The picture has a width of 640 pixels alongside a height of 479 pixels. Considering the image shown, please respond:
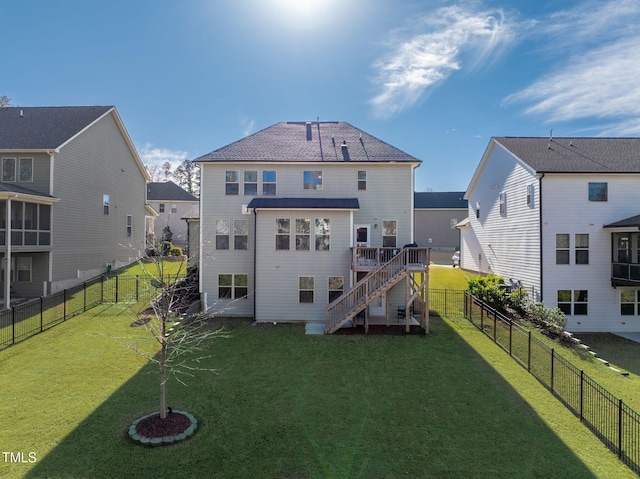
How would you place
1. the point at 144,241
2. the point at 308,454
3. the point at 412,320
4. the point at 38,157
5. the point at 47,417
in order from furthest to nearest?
the point at 144,241
the point at 38,157
the point at 412,320
the point at 47,417
the point at 308,454

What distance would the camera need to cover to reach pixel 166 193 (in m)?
42.5

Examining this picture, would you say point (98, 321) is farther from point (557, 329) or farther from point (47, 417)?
point (557, 329)

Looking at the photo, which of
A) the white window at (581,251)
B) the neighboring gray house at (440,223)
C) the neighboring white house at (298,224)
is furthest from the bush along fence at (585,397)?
the neighboring gray house at (440,223)

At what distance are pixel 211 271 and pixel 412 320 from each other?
10.5m

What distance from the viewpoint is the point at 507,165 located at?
63.5ft

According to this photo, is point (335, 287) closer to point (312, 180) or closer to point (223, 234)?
point (312, 180)

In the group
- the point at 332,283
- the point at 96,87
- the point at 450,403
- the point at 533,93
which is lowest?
the point at 450,403

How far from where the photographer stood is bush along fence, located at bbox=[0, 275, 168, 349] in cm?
1248

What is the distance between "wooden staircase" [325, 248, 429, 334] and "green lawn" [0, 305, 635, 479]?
192 cm

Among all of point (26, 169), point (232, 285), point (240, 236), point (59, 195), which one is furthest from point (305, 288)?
point (26, 169)

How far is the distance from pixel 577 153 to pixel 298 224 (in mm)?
16505

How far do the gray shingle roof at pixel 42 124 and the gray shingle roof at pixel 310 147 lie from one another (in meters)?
10.1

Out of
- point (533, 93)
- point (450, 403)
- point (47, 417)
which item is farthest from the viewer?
point (533, 93)

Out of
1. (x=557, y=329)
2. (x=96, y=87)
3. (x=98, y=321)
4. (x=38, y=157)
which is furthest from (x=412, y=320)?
(x=96, y=87)
